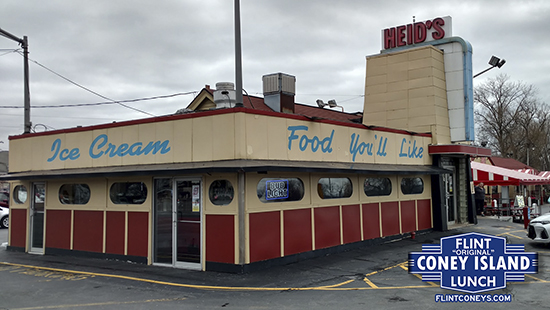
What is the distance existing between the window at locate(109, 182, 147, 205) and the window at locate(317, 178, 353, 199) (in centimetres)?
463

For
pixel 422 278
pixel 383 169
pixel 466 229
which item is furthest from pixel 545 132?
pixel 422 278

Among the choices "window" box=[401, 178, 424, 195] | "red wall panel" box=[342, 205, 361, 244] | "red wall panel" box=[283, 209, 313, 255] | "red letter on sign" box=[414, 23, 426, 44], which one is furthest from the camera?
"red letter on sign" box=[414, 23, 426, 44]

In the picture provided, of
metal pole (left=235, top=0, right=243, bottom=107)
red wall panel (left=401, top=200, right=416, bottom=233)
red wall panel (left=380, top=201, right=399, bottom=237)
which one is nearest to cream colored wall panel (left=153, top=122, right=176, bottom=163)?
metal pole (left=235, top=0, right=243, bottom=107)

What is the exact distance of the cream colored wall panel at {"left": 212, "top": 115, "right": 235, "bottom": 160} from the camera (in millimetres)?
10477

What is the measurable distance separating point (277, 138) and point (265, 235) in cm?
230

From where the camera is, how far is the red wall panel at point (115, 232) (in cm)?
1236

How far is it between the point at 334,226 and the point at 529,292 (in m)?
5.45

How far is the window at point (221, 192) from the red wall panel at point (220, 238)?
34 cm

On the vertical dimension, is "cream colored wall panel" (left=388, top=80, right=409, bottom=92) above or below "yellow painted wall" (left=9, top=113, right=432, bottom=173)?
above

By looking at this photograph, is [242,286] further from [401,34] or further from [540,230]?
[401,34]

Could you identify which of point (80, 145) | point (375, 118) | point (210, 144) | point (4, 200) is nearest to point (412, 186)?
point (375, 118)

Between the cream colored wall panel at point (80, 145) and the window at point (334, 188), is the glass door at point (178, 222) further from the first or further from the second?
the window at point (334, 188)

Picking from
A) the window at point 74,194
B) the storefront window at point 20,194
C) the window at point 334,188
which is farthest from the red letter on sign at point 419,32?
the storefront window at point 20,194

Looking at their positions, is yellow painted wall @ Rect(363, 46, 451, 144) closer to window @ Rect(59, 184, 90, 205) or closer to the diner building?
the diner building
